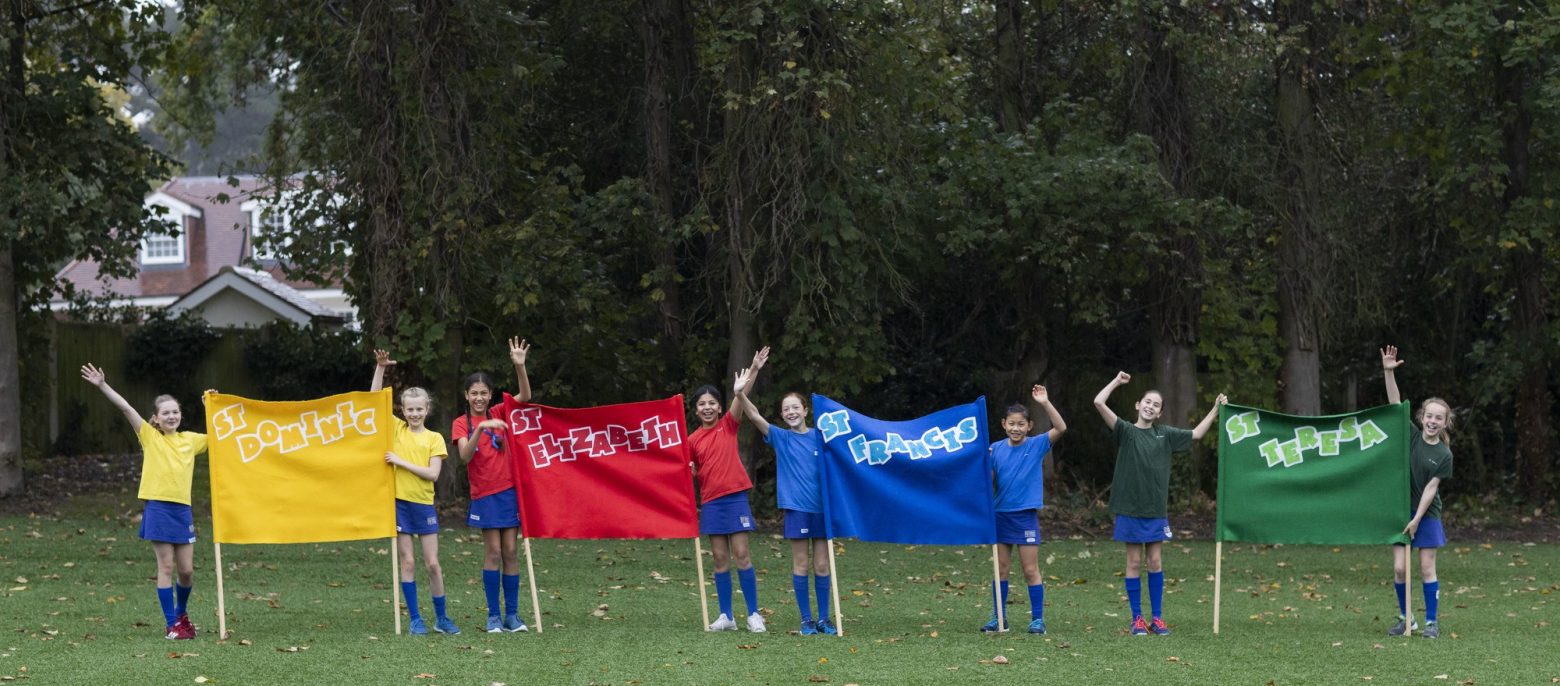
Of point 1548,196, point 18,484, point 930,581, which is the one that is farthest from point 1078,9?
point 18,484

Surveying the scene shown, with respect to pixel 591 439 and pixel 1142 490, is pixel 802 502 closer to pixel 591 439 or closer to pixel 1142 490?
pixel 591 439

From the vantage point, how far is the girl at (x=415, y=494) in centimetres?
1158

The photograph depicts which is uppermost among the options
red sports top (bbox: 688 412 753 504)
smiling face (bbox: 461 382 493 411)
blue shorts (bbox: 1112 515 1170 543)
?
smiling face (bbox: 461 382 493 411)

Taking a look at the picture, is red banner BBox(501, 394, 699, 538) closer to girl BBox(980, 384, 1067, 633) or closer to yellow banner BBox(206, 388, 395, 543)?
yellow banner BBox(206, 388, 395, 543)

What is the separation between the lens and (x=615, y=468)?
12195 mm

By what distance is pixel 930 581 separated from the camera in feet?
53.7

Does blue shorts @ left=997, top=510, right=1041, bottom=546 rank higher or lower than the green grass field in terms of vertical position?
higher

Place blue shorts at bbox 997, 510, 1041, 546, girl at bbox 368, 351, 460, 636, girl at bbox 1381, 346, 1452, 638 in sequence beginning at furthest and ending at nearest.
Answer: girl at bbox 1381, 346, 1452, 638
blue shorts at bbox 997, 510, 1041, 546
girl at bbox 368, 351, 460, 636

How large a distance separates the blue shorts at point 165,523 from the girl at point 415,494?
1.38m

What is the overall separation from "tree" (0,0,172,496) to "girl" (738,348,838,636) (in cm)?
1202

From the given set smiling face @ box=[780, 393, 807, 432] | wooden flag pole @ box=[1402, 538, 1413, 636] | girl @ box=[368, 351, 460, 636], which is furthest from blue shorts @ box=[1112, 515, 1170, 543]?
girl @ box=[368, 351, 460, 636]

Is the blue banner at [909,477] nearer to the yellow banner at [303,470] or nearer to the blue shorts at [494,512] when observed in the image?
the blue shorts at [494,512]

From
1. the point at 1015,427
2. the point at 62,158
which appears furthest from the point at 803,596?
the point at 62,158

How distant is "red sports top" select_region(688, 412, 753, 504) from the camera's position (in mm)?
11672
